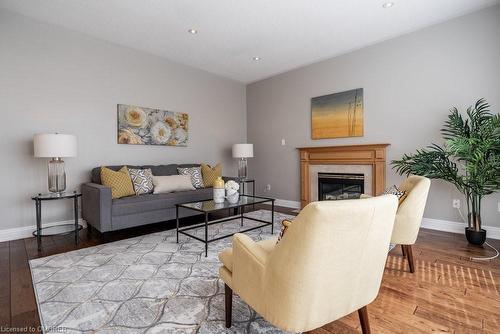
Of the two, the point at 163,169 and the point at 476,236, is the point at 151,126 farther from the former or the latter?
the point at 476,236

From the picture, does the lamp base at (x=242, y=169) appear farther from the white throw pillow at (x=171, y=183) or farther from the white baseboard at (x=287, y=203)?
the white throw pillow at (x=171, y=183)

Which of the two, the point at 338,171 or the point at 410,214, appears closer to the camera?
the point at 410,214

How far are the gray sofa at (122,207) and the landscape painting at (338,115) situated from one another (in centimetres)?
239

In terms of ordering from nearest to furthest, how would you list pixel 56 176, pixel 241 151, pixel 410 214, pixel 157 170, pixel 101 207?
pixel 410 214 → pixel 101 207 → pixel 56 176 → pixel 157 170 → pixel 241 151

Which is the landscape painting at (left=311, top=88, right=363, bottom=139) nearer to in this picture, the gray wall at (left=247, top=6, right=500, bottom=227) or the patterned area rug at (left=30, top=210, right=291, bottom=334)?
the gray wall at (left=247, top=6, right=500, bottom=227)

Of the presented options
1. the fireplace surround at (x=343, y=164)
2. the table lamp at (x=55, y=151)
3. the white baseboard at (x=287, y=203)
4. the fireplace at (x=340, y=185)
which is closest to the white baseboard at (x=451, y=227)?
the fireplace surround at (x=343, y=164)

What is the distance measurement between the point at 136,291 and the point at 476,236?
11.0ft

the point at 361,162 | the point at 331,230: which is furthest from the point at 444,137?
the point at 331,230

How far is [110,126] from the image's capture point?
3771 mm

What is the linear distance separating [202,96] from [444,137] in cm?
393

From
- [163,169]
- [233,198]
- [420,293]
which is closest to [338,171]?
[233,198]

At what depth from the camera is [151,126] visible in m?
4.19

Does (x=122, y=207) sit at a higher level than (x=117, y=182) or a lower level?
lower

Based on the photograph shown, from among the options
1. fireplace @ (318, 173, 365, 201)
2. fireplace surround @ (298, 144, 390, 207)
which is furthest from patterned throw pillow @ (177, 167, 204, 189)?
fireplace @ (318, 173, 365, 201)
